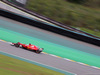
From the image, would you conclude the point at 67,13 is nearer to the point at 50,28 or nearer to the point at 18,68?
the point at 50,28

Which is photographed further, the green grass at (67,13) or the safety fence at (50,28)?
the green grass at (67,13)

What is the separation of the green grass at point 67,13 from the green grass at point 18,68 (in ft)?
20.6

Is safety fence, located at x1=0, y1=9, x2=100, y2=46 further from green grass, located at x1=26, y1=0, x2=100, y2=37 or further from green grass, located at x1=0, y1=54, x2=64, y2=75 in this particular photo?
green grass, located at x1=0, y1=54, x2=64, y2=75

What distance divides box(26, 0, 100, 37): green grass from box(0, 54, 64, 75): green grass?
6289 millimetres

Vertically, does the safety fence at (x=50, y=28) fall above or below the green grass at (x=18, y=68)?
above

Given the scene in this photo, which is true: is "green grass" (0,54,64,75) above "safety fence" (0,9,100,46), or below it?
below

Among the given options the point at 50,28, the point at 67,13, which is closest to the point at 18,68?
the point at 50,28

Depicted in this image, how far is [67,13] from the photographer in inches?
448

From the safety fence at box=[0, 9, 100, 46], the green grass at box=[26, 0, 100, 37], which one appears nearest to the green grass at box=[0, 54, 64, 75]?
the safety fence at box=[0, 9, 100, 46]

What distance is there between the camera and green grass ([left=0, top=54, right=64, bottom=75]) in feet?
13.9

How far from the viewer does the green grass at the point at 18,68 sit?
4227 mm

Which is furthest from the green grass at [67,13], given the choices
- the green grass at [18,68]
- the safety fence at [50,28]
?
the green grass at [18,68]

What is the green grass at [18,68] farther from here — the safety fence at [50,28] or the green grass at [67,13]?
the green grass at [67,13]

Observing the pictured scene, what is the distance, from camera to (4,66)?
4352 millimetres
